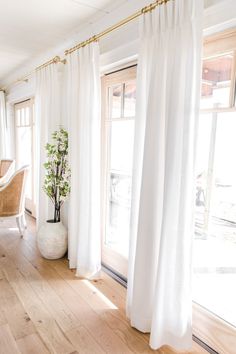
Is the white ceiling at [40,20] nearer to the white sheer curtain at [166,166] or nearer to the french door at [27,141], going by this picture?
the white sheer curtain at [166,166]

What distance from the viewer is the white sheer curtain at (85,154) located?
2.31 m

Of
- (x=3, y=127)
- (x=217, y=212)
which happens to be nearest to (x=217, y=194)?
(x=217, y=212)

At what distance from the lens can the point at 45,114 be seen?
311cm

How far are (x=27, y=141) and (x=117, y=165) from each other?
2754 mm

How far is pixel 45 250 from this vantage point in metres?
2.81

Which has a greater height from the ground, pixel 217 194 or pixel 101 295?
pixel 217 194

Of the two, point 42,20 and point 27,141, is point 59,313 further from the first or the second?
point 27,141

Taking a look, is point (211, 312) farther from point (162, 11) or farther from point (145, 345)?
point (162, 11)

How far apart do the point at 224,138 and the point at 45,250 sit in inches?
86.4

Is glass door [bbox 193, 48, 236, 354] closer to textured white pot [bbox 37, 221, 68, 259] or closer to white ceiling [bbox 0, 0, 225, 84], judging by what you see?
white ceiling [bbox 0, 0, 225, 84]

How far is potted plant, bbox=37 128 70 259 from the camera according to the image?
274cm

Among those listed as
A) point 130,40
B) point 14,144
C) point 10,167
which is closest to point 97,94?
point 130,40

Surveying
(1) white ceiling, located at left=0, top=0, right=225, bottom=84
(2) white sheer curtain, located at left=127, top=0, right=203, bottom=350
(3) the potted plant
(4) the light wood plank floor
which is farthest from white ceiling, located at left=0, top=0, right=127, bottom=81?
(4) the light wood plank floor

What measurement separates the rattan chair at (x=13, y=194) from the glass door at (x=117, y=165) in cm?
130
